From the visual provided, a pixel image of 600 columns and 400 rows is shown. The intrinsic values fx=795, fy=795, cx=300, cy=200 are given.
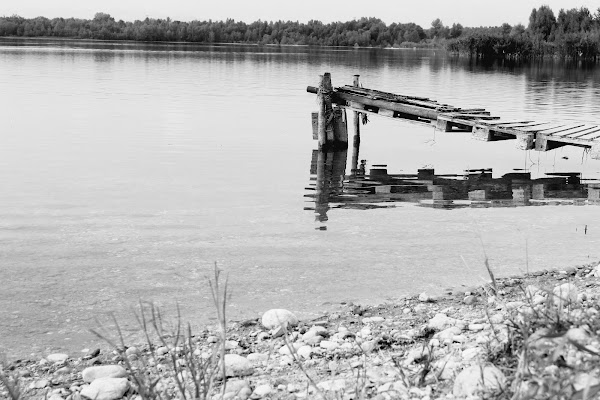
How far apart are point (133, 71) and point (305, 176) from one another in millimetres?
45403

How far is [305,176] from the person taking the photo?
20.3 metres

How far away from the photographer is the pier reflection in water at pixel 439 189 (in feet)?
54.5

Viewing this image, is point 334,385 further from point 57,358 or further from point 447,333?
point 57,358

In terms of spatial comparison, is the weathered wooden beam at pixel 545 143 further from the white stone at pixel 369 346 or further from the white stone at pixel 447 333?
the white stone at pixel 369 346

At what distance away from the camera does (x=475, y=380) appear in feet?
15.3

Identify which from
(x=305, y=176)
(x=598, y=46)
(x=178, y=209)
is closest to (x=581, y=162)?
(x=305, y=176)

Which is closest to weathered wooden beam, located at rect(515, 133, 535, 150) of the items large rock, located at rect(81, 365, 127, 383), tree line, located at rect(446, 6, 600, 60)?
large rock, located at rect(81, 365, 127, 383)

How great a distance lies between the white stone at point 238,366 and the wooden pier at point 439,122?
13901 mm

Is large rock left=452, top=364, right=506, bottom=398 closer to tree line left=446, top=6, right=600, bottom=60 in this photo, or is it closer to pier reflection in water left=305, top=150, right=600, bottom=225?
pier reflection in water left=305, top=150, right=600, bottom=225

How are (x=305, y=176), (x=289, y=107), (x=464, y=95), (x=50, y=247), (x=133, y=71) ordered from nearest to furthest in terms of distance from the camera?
(x=50, y=247), (x=305, y=176), (x=289, y=107), (x=464, y=95), (x=133, y=71)

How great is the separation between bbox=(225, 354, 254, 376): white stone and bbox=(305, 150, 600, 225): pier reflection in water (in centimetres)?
751

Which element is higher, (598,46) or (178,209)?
(598,46)

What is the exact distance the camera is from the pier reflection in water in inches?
654

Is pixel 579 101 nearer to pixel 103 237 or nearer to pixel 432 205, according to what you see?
pixel 432 205
